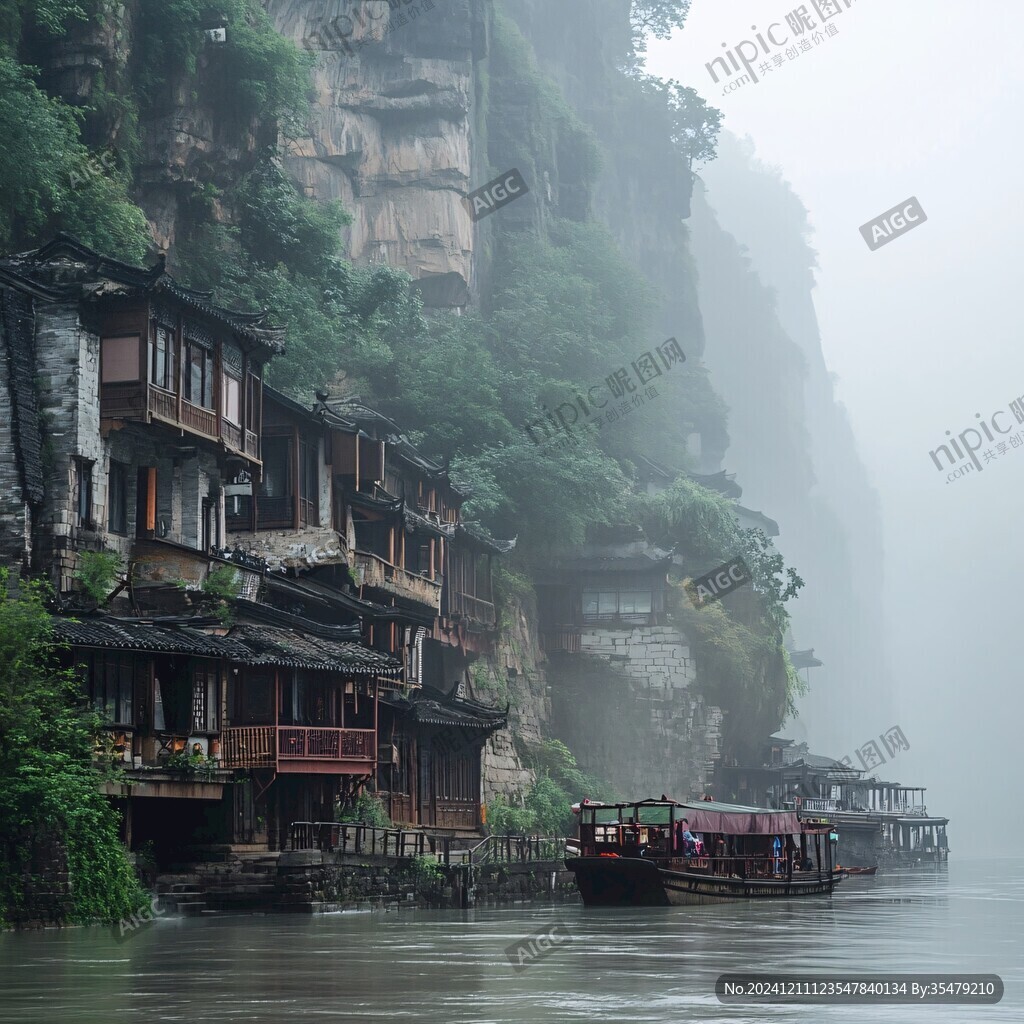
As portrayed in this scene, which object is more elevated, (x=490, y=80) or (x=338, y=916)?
(x=490, y=80)

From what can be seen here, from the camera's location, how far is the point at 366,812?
4322 cm

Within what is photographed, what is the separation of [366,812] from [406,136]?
149 feet

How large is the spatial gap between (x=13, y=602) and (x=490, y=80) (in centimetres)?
6610

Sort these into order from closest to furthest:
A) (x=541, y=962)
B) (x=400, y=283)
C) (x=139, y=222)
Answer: (x=541, y=962) < (x=139, y=222) < (x=400, y=283)

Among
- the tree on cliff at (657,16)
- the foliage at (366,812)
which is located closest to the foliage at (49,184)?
the foliage at (366,812)

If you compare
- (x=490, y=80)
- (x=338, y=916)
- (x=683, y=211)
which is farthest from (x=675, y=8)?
(x=338, y=916)

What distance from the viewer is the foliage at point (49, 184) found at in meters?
45.7

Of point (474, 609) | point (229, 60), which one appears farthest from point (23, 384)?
point (474, 609)

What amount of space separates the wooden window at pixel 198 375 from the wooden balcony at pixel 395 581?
9986 mm

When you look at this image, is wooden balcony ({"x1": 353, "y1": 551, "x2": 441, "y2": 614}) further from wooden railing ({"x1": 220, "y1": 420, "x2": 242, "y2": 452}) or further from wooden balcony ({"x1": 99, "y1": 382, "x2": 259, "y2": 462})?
wooden balcony ({"x1": 99, "y1": 382, "x2": 259, "y2": 462})

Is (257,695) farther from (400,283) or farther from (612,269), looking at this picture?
(612,269)

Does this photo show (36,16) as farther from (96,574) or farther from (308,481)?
(96,574)

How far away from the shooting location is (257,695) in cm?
3903

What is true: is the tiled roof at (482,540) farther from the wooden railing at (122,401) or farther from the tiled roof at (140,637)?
the tiled roof at (140,637)
